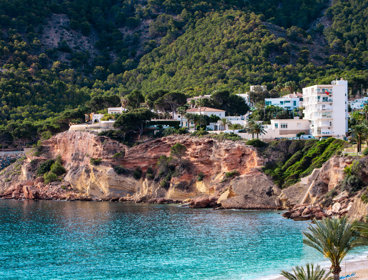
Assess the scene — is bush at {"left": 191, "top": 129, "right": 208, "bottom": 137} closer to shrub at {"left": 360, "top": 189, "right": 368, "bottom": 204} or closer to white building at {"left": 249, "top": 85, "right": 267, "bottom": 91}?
white building at {"left": 249, "top": 85, "right": 267, "bottom": 91}

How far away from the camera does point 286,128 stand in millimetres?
80750

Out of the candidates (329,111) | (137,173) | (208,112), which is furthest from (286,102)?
(137,173)

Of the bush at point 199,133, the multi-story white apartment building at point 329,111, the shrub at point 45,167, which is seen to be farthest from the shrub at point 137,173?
the multi-story white apartment building at point 329,111

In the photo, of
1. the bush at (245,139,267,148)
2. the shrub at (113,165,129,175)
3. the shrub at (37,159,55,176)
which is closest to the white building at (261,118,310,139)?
the bush at (245,139,267,148)

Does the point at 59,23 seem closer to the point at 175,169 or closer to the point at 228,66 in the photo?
the point at 228,66

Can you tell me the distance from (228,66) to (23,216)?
69.0m

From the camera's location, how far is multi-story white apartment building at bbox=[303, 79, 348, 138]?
7869 centimetres

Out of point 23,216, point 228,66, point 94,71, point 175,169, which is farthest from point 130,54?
point 23,216

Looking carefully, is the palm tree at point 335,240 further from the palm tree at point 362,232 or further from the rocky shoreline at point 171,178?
the rocky shoreline at point 171,178

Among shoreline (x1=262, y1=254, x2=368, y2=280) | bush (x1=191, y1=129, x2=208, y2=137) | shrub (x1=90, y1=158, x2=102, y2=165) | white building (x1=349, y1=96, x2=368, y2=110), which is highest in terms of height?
white building (x1=349, y1=96, x2=368, y2=110)

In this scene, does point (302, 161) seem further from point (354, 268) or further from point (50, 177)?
point (50, 177)

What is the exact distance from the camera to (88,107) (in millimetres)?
104812

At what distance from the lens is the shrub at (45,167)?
92.1 m

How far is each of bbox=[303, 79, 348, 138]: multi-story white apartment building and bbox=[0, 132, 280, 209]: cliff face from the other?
35.3 feet
